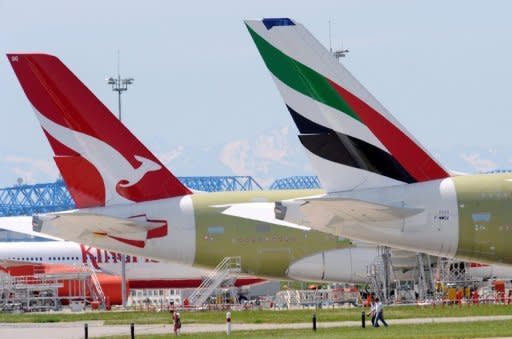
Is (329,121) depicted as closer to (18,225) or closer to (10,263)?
(18,225)

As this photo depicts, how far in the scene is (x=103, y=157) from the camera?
62906 mm

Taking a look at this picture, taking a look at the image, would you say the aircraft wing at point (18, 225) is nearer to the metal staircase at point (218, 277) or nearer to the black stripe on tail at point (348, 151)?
the metal staircase at point (218, 277)

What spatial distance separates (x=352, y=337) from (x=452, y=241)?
6628mm

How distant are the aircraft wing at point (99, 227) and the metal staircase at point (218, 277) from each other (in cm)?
384

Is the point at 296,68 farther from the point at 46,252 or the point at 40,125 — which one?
the point at 46,252

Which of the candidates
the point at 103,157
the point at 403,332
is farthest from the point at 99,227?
the point at 403,332

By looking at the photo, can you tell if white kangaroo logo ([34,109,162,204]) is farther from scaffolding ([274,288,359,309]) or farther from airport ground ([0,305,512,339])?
scaffolding ([274,288,359,309])

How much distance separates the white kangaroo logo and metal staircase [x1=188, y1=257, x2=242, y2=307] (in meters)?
5.41

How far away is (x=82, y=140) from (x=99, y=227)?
15.1 feet

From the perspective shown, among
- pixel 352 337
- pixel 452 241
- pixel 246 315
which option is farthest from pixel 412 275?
pixel 352 337

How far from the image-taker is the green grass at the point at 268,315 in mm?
57094

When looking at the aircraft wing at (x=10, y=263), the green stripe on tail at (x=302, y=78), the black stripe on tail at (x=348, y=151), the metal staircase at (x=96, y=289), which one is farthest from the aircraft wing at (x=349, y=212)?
the aircraft wing at (x=10, y=263)

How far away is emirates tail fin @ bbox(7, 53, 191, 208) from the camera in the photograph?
6231 cm

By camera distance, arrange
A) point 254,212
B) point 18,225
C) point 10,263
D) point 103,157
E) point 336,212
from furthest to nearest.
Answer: point 10,263, point 18,225, point 103,157, point 254,212, point 336,212
